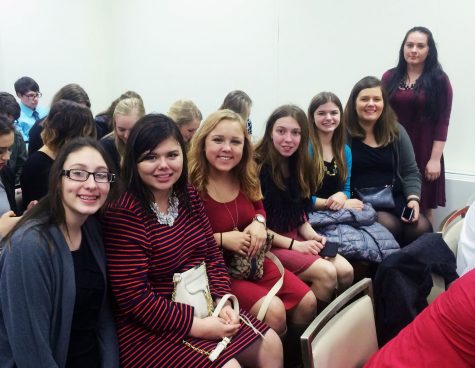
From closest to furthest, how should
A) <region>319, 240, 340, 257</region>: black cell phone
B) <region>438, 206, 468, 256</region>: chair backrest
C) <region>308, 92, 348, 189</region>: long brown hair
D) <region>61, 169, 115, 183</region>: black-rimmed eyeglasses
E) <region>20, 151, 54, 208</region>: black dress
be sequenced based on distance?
1. <region>61, 169, 115, 183</region>: black-rimmed eyeglasses
2. <region>438, 206, 468, 256</region>: chair backrest
3. <region>20, 151, 54, 208</region>: black dress
4. <region>319, 240, 340, 257</region>: black cell phone
5. <region>308, 92, 348, 189</region>: long brown hair

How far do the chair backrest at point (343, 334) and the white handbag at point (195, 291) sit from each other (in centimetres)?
45

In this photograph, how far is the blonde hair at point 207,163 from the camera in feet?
6.06

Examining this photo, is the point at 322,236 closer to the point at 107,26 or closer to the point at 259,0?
the point at 259,0

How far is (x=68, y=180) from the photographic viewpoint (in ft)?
3.99

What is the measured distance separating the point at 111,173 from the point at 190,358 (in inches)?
24.4

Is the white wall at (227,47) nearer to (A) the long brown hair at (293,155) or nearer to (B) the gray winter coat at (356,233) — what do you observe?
(B) the gray winter coat at (356,233)

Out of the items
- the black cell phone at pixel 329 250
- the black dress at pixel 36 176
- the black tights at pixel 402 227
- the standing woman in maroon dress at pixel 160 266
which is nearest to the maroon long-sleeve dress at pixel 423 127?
the black tights at pixel 402 227

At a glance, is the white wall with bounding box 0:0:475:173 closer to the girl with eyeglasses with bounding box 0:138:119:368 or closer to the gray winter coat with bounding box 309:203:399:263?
the gray winter coat with bounding box 309:203:399:263

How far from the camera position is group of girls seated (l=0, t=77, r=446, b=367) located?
115 cm

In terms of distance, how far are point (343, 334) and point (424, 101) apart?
2.13 meters

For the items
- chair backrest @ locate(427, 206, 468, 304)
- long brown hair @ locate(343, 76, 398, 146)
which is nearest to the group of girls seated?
long brown hair @ locate(343, 76, 398, 146)

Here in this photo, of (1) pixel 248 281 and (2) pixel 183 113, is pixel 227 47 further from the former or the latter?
(1) pixel 248 281

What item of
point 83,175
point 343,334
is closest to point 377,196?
point 343,334

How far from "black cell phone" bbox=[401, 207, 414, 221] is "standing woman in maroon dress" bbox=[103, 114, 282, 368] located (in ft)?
4.44
